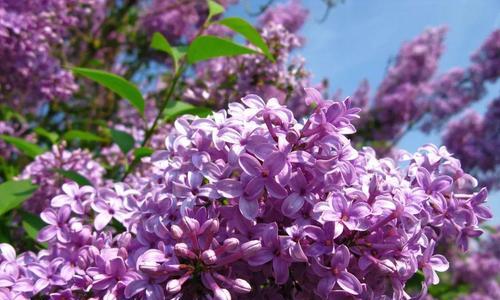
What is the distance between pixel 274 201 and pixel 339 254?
0.54ft

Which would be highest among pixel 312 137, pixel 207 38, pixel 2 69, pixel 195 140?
pixel 207 38


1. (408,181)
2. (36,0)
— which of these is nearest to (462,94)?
(36,0)

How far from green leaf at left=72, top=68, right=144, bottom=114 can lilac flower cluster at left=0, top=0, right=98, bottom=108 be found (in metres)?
0.91

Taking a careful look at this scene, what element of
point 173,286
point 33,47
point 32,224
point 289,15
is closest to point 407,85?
point 289,15

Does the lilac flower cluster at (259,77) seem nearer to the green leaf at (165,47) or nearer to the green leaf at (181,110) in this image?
the green leaf at (181,110)

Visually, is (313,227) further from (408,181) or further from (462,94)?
(462,94)

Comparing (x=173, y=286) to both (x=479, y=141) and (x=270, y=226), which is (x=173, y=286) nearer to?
(x=270, y=226)

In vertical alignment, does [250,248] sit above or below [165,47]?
below

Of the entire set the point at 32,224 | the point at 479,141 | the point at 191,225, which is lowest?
the point at 32,224

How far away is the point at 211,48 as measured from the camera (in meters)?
1.77

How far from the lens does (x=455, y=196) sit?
1202 mm

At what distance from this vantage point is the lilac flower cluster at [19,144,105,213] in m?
2.03

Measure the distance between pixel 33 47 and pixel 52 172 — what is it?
83 cm

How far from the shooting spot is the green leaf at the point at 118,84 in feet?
5.67
